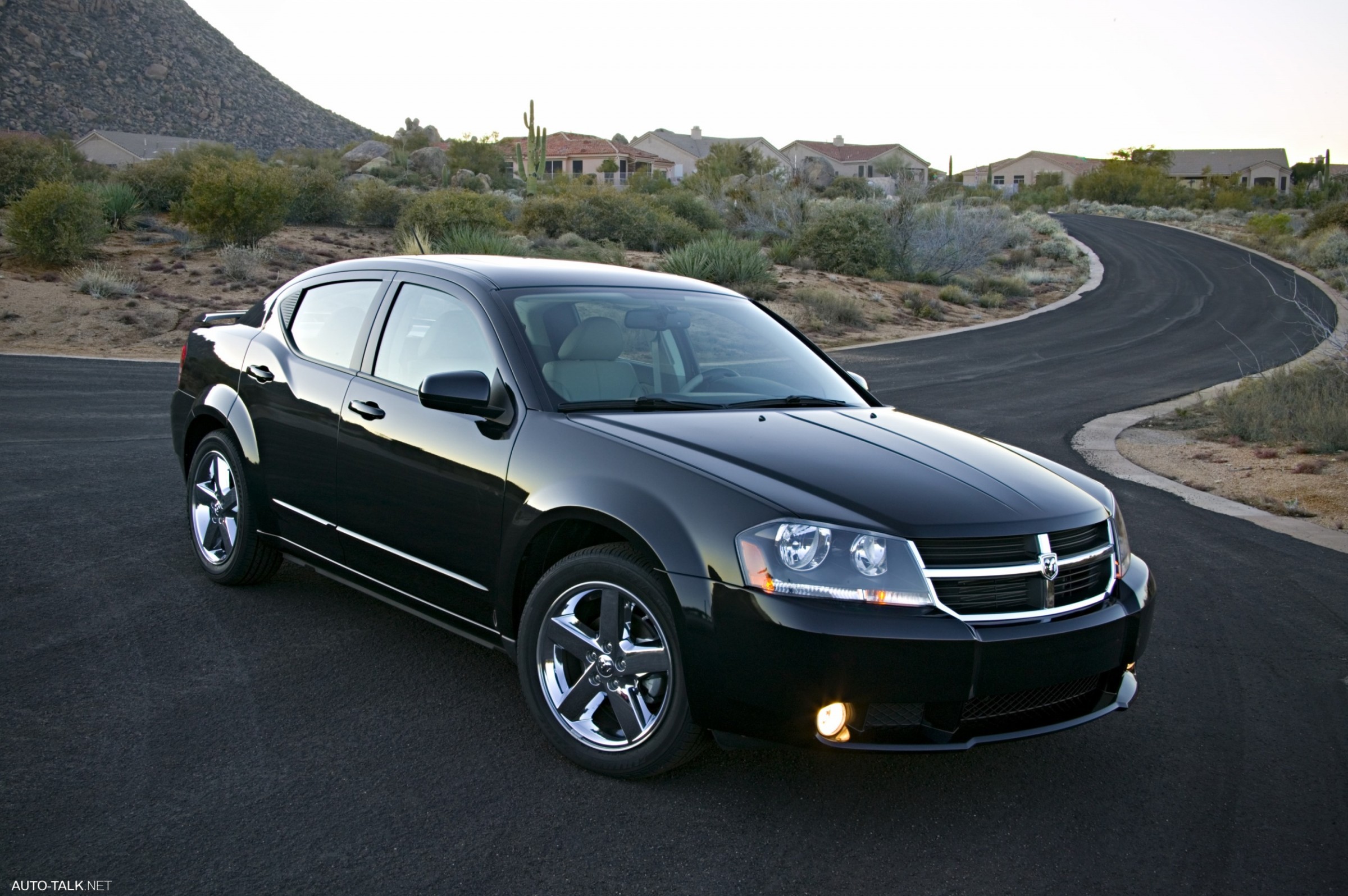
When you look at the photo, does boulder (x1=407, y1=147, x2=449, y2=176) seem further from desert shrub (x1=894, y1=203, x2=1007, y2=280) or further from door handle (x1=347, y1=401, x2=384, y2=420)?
door handle (x1=347, y1=401, x2=384, y2=420)

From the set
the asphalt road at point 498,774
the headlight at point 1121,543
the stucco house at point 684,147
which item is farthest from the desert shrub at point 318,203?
the stucco house at point 684,147

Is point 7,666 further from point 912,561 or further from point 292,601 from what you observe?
point 912,561

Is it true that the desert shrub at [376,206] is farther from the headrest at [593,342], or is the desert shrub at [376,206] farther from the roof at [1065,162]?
the roof at [1065,162]

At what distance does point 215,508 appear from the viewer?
567 centimetres

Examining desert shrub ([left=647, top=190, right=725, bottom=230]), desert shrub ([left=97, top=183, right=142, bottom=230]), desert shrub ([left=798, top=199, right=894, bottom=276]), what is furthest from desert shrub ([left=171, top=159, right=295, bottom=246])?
desert shrub ([left=647, top=190, right=725, bottom=230])

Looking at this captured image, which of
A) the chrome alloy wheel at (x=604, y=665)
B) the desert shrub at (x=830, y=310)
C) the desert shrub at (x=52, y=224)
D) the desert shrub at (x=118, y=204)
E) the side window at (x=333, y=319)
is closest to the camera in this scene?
the chrome alloy wheel at (x=604, y=665)

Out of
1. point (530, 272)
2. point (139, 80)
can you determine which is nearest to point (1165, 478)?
point (530, 272)

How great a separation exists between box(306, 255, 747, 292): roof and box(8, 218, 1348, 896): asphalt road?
1.61 meters

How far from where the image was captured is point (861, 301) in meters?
26.7

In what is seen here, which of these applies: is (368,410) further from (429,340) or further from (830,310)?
(830,310)

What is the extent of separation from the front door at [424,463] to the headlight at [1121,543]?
216cm

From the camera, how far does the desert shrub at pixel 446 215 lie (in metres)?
25.8

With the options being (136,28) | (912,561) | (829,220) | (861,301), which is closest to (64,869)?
(912,561)

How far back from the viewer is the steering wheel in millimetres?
4691
